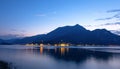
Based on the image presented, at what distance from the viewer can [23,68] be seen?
125ft

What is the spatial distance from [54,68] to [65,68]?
257cm

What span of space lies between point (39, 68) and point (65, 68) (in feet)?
19.5

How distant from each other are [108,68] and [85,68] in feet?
16.8

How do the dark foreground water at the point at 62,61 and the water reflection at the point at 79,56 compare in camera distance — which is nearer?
the dark foreground water at the point at 62,61

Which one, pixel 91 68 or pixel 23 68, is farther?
pixel 91 68

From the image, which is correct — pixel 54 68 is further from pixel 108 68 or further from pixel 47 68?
pixel 108 68

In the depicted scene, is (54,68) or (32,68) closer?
(32,68)

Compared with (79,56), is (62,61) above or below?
below

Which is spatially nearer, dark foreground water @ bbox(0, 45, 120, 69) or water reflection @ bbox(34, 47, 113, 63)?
dark foreground water @ bbox(0, 45, 120, 69)

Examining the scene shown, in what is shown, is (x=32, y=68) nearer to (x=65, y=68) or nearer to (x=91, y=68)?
(x=65, y=68)

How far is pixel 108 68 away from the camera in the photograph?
40719 mm

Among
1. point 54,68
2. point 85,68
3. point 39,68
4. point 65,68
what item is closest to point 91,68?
point 85,68

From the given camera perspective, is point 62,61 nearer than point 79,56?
Yes

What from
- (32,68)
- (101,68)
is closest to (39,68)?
(32,68)
